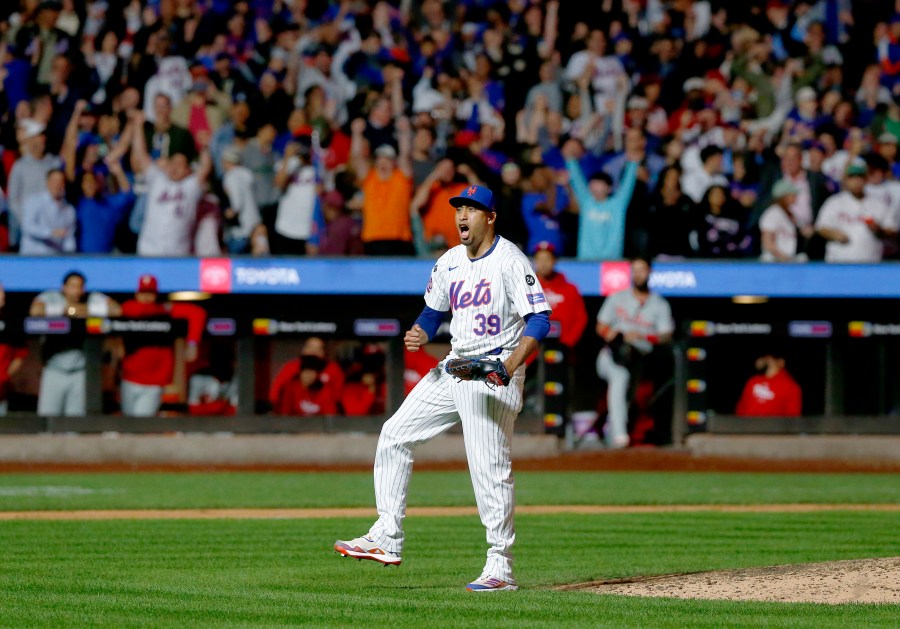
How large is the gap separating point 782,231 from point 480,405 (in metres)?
10.1

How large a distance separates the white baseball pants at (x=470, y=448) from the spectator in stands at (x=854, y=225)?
1000 centimetres

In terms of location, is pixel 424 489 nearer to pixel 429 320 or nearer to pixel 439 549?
pixel 439 549

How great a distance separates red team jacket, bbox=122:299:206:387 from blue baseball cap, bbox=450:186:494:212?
878 cm

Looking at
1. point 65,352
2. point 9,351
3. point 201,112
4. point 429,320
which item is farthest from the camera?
point 201,112

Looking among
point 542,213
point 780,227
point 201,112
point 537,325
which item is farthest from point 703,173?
point 537,325

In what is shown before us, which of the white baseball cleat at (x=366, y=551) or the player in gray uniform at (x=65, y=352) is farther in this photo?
the player in gray uniform at (x=65, y=352)

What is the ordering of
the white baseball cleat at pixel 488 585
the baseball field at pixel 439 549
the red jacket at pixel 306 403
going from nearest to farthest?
the baseball field at pixel 439 549 < the white baseball cleat at pixel 488 585 < the red jacket at pixel 306 403

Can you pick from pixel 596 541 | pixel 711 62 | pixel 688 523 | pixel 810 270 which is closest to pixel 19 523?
pixel 596 541

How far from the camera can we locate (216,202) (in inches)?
610

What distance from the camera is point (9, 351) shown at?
14.6m

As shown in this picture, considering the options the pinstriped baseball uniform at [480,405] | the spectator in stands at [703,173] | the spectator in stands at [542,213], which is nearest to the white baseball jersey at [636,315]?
the spectator in stands at [542,213]

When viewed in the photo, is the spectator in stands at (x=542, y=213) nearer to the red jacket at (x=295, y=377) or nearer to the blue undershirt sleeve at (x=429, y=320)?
the red jacket at (x=295, y=377)

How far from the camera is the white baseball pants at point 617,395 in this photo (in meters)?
14.6

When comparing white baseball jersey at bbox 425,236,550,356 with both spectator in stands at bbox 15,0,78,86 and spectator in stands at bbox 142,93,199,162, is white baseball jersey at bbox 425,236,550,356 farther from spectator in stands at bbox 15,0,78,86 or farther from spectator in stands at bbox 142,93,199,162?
spectator in stands at bbox 15,0,78,86
